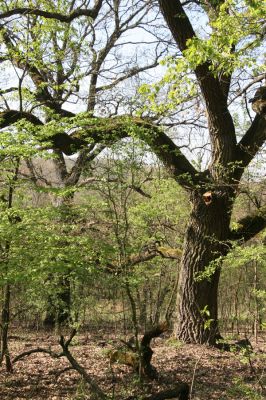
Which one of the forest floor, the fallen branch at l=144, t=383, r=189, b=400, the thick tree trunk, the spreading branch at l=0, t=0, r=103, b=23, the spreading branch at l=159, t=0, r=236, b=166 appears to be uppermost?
the spreading branch at l=0, t=0, r=103, b=23

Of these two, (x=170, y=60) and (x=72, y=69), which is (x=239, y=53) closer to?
(x=170, y=60)

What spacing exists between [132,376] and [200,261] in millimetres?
2979

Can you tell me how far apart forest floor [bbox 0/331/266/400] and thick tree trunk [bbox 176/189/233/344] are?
0.41m

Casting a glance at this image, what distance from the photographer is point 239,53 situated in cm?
500

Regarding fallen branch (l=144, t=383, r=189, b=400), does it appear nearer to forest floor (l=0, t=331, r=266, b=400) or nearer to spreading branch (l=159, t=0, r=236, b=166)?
forest floor (l=0, t=331, r=266, b=400)

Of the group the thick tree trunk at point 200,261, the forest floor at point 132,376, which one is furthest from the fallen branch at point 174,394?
the thick tree trunk at point 200,261

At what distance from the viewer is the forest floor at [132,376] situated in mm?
6148

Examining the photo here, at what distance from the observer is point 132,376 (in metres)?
6.88

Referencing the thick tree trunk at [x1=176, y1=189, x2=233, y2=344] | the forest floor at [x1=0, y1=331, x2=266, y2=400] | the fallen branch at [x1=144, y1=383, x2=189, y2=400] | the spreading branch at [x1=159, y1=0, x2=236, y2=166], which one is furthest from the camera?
the thick tree trunk at [x1=176, y1=189, x2=233, y2=344]

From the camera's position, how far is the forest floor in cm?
Answer: 615

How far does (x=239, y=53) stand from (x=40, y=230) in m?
3.38

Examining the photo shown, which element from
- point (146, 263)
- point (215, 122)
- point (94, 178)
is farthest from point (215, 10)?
point (146, 263)

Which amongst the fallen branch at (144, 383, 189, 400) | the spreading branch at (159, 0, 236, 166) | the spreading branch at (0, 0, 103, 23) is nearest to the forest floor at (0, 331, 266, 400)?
the fallen branch at (144, 383, 189, 400)

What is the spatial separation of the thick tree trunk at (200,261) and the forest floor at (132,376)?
1.33ft
